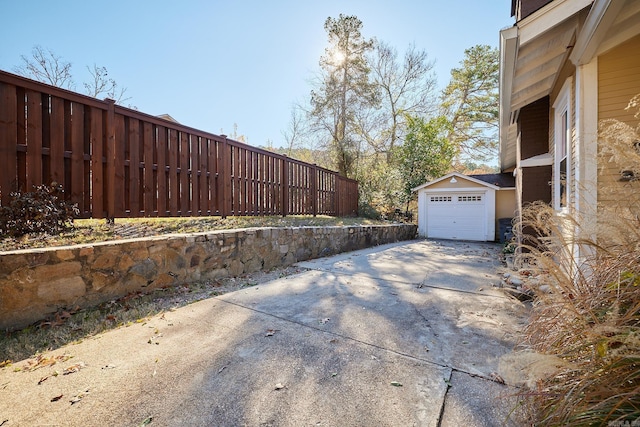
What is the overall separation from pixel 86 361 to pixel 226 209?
356 centimetres

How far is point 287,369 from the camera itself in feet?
6.07

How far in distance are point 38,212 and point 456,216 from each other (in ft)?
40.7

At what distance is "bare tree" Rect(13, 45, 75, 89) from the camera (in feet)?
28.8

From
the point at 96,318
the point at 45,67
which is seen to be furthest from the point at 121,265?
the point at 45,67

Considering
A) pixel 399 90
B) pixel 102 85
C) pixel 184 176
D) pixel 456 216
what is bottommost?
pixel 456 216

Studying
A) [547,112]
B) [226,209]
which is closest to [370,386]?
[226,209]

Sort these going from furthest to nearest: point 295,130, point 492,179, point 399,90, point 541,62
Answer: point 399,90 < point 295,130 < point 492,179 < point 541,62

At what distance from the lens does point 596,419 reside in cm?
98

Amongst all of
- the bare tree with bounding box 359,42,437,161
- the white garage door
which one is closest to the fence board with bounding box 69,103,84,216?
the white garage door

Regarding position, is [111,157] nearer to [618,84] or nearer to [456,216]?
[618,84]

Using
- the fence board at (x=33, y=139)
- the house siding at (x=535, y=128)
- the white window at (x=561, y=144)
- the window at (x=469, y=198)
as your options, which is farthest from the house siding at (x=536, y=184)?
the fence board at (x=33, y=139)

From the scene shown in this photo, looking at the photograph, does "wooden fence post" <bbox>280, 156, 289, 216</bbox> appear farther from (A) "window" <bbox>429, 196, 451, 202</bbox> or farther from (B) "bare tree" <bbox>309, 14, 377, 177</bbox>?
(A) "window" <bbox>429, 196, 451, 202</bbox>

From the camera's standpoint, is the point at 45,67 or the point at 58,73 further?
the point at 58,73

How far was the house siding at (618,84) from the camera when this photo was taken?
3.00m
